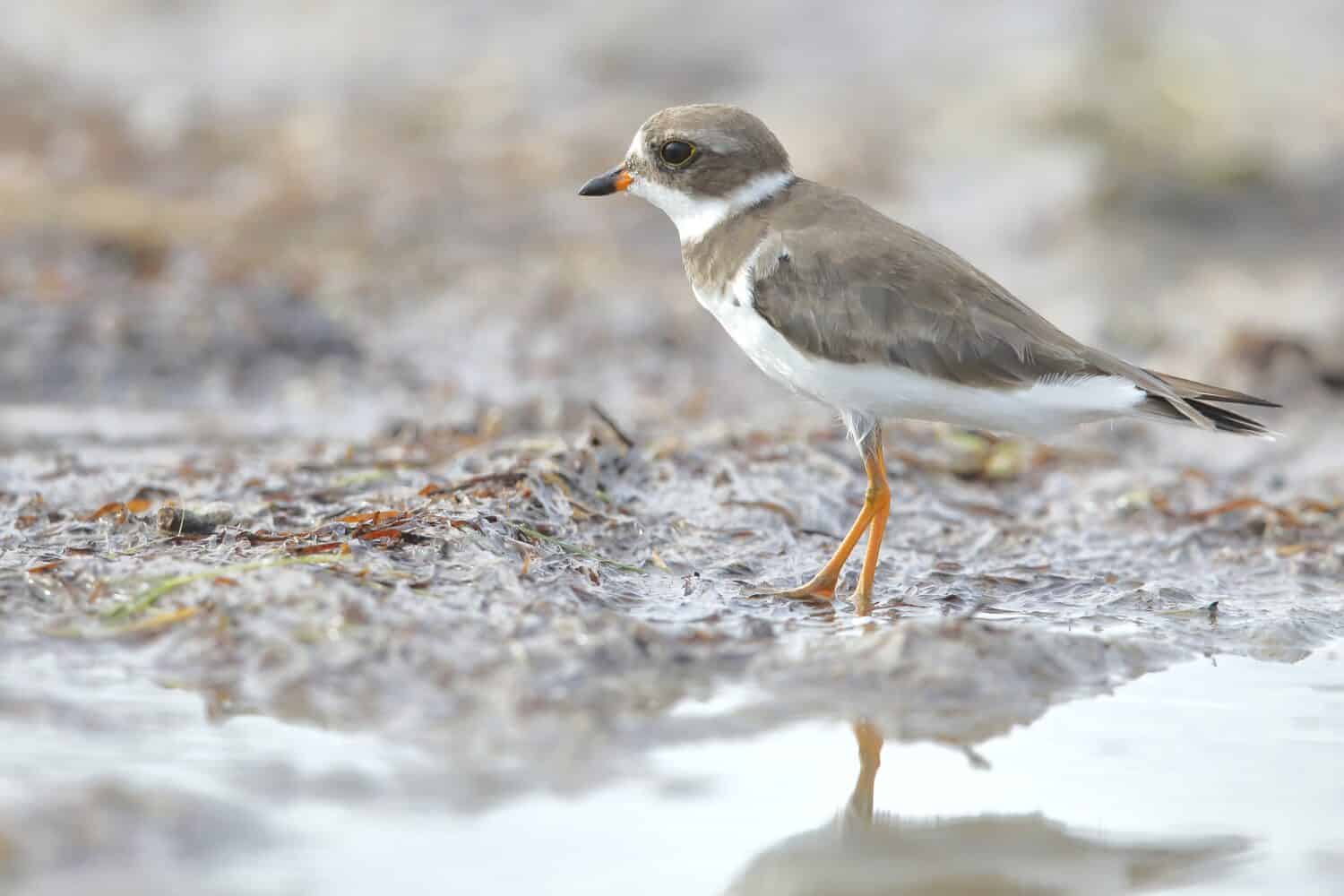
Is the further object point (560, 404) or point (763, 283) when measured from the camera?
point (560, 404)

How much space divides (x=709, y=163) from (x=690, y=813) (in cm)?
272

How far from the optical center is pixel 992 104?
48.7 feet

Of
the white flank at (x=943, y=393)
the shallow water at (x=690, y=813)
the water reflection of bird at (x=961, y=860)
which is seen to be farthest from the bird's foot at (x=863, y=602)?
the water reflection of bird at (x=961, y=860)

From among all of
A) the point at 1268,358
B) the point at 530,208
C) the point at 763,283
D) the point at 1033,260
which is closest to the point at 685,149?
the point at 763,283

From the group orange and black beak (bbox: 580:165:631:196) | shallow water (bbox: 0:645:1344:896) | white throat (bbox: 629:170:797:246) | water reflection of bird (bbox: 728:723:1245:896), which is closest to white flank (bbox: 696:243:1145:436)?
white throat (bbox: 629:170:797:246)

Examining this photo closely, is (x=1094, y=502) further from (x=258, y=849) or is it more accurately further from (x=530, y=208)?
(x=530, y=208)

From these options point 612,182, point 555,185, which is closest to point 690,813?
point 612,182

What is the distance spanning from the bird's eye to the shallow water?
2.20 meters

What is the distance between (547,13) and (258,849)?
15.8 m

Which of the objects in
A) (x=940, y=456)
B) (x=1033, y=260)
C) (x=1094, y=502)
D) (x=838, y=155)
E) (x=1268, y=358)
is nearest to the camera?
(x=1094, y=502)

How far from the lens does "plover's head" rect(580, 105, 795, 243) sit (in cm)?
531

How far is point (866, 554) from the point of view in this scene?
5.16 m

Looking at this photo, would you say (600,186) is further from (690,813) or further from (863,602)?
(690,813)

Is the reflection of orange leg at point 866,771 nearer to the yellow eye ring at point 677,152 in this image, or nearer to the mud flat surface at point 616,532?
the mud flat surface at point 616,532
